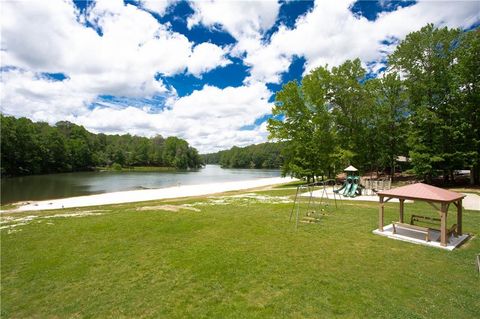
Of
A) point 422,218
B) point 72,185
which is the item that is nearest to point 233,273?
point 422,218

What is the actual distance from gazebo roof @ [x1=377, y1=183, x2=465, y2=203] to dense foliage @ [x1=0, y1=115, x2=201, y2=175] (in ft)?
279

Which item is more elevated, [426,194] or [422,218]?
[426,194]

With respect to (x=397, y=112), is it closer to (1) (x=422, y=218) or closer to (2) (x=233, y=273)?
(1) (x=422, y=218)

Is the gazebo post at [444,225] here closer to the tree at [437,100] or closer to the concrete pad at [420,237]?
the concrete pad at [420,237]

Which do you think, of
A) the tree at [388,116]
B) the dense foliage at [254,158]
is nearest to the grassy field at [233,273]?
the tree at [388,116]

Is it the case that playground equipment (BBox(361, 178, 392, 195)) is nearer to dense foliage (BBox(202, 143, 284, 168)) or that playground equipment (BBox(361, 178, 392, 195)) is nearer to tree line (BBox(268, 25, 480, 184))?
tree line (BBox(268, 25, 480, 184))

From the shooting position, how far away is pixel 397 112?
95.1 ft

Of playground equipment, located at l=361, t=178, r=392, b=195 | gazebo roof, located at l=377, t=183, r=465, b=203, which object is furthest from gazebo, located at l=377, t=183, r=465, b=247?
playground equipment, located at l=361, t=178, r=392, b=195

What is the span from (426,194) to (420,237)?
1.84 meters

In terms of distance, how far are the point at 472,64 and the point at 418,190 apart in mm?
21544

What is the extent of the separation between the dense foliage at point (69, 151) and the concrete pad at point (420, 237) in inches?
3328

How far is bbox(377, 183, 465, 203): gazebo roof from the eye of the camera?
8198 mm

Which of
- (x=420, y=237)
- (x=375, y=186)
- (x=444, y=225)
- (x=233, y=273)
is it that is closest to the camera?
(x=233, y=273)

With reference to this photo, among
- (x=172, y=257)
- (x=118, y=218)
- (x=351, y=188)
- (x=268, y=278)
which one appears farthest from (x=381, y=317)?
(x=351, y=188)
